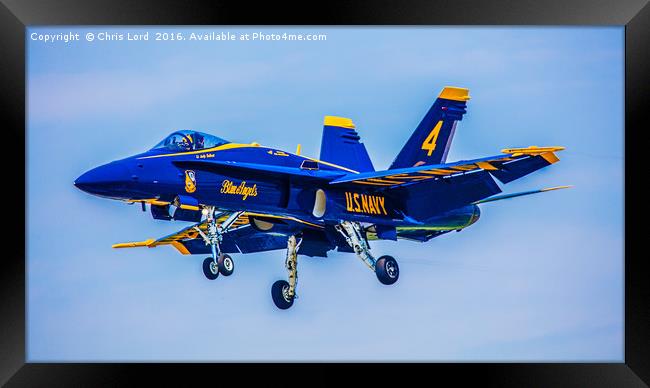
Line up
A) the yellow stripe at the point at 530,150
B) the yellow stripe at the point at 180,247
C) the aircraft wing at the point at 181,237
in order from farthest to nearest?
1. the yellow stripe at the point at 180,247
2. the aircraft wing at the point at 181,237
3. the yellow stripe at the point at 530,150

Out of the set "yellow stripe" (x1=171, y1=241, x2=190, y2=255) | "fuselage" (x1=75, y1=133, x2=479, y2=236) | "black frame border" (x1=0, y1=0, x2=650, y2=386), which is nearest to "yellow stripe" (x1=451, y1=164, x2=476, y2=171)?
"fuselage" (x1=75, y1=133, x2=479, y2=236)

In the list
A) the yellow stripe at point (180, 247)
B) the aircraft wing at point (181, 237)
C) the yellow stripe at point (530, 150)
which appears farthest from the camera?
the yellow stripe at point (180, 247)

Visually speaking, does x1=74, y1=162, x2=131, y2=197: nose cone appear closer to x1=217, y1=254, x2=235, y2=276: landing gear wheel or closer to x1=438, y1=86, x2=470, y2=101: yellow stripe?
x1=217, y1=254, x2=235, y2=276: landing gear wheel

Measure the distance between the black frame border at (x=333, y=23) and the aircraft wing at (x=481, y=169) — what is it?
1.63 m

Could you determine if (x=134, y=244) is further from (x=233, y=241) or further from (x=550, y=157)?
(x=550, y=157)

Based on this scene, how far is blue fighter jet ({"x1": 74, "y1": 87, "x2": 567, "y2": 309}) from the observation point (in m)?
36.3

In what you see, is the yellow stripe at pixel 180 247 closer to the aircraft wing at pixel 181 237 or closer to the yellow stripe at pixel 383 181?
the aircraft wing at pixel 181 237

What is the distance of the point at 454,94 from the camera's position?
40.5 m

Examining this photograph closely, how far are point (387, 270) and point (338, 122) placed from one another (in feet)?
12.9

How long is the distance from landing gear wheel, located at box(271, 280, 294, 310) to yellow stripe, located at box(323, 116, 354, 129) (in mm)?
3637

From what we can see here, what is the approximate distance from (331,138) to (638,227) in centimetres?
692

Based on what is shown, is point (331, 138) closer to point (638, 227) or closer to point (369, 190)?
point (369, 190)

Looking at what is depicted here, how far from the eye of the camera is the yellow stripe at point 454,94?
40438 mm

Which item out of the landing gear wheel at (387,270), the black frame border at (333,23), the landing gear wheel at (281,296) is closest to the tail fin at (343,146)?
the landing gear wheel at (387,270)
